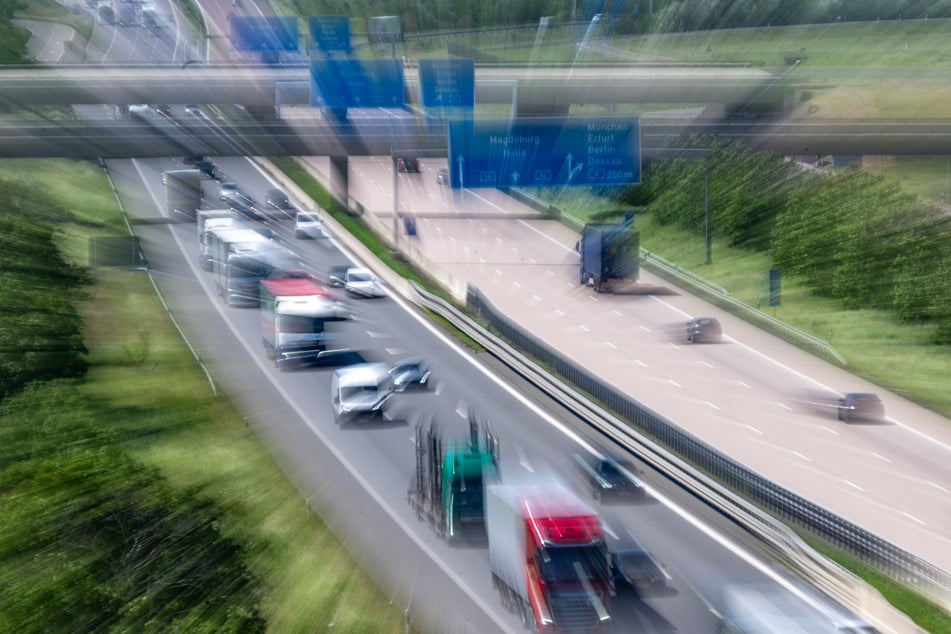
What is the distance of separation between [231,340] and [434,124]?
456 inches

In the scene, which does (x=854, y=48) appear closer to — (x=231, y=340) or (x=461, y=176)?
(x=461, y=176)

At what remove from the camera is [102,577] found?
49.7ft

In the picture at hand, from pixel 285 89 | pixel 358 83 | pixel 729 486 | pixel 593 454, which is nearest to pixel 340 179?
→ pixel 285 89

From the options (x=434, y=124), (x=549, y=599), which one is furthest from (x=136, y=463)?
(x=434, y=124)

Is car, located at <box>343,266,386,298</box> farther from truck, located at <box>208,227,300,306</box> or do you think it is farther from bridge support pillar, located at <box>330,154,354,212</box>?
bridge support pillar, located at <box>330,154,354,212</box>

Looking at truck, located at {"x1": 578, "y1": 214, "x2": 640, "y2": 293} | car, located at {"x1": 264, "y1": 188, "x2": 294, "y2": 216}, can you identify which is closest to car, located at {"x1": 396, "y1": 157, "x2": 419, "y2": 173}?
car, located at {"x1": 264, "y1": 188, "x2": 294, "y2": 216}

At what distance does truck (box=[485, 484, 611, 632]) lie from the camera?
48.7ft

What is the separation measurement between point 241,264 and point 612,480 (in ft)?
54.7

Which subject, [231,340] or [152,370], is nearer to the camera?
[152,370]

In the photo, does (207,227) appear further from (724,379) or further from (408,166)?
(724,379)

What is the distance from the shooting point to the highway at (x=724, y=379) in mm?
20562

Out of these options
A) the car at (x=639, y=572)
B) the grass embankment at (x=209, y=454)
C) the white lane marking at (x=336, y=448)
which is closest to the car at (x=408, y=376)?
the white lane marking at (x=336, y=448)

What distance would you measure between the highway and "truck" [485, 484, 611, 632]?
7.02 metres

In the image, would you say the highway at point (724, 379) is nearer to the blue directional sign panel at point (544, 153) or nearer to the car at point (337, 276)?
the car at point (337, 276)
